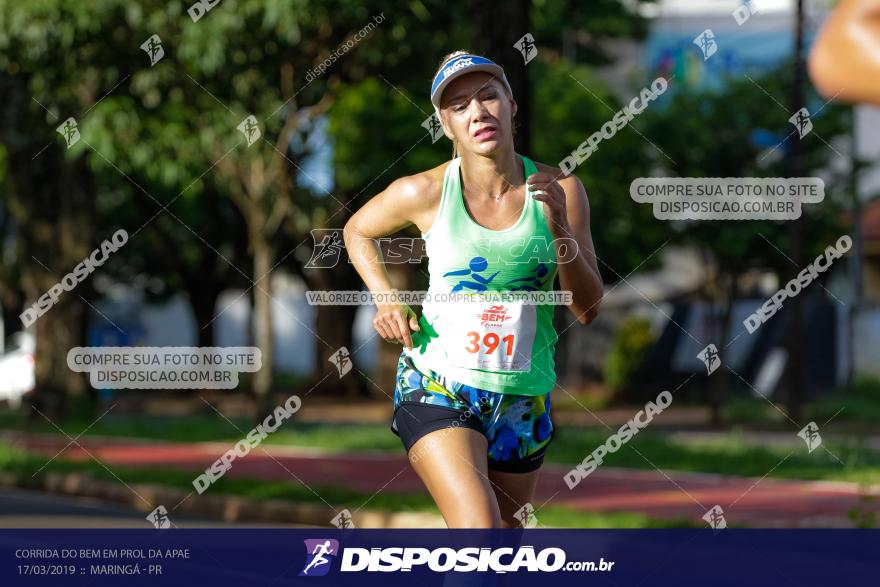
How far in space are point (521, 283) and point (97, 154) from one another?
49.3 feet

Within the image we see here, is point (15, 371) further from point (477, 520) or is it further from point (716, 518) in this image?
point (477, 520)

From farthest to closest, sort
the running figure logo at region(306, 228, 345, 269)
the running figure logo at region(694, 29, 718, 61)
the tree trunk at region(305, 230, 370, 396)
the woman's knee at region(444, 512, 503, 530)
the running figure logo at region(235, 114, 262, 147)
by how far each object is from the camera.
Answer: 1. the tree trunk at region(305, 230, 370, 396)
2. the running figure logo at region(235, 114, 262, 147)
3. the running figure logo at region(694, 29, 718, 61)
4. the running figure logo at region(306, 228, 345, 269)
5. the woman's knee at region(444, 512, 503, 530)

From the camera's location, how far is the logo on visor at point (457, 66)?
148 inches

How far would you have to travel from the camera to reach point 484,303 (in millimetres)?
3887

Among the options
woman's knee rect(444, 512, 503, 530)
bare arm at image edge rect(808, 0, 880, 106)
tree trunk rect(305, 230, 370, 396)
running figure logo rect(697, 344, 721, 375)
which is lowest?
bare arm at image edge rect(808, 0, 880, 106)

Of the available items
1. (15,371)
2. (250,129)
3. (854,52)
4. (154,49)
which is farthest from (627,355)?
(854,52)

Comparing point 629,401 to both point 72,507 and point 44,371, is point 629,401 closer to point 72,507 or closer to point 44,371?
point 44,371

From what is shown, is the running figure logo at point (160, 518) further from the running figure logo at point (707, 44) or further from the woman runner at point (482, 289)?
the woman runner at point (482, 289)

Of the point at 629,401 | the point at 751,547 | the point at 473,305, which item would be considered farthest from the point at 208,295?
the point at 473,305

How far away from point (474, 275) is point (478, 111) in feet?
1.35

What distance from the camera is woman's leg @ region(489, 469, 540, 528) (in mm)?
3963

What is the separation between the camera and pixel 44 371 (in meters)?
20.1

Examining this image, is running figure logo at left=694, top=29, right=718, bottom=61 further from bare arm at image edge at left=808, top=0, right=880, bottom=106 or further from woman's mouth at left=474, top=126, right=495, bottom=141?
bare arm at image edge at left=808, top=0, right=880, bottom=106

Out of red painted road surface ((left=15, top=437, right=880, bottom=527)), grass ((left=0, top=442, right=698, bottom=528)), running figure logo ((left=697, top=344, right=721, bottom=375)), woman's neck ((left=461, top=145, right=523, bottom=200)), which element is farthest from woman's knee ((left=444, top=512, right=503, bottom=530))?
running figure logo ((left=697, top=344, right=721, bottom=375))
